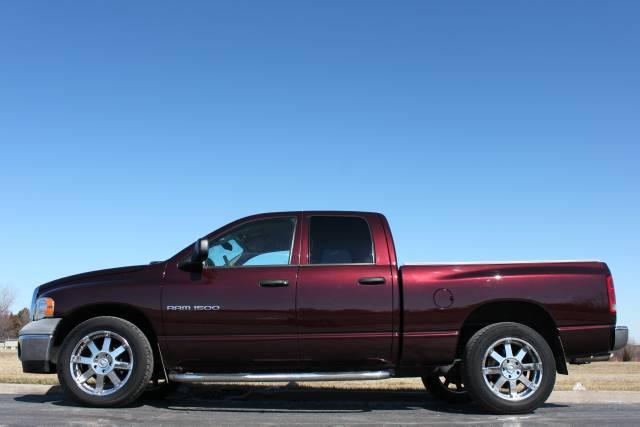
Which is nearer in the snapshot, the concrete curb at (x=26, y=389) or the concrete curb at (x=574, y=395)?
the concrete curb at (x=574, y=395)

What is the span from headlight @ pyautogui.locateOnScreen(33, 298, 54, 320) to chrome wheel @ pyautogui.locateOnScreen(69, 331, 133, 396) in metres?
0.47

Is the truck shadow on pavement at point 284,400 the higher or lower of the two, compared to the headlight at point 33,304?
lower

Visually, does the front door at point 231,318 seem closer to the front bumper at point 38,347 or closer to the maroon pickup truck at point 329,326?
the maroon pickup truck at point 329,326

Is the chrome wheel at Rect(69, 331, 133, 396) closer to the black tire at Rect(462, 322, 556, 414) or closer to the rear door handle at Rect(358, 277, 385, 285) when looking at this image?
the rear door handle at Rect(358, 277, 385, 285)

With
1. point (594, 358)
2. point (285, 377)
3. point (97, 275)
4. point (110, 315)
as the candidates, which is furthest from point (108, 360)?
point (594, 358)

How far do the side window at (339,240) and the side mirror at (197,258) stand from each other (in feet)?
3.26

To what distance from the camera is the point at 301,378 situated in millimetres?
5359

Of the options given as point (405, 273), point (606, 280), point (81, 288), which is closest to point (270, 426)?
point (405, 273)

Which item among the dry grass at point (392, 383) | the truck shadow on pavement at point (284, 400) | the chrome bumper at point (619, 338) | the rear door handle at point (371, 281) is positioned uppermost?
the rear door handle at point (371, 281)

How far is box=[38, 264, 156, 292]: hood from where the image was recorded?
5762 mm

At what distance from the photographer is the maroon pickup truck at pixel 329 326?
17.9 ft

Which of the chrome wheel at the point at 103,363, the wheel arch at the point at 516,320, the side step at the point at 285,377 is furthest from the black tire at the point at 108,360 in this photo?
the wheel arch at the point at 516,320

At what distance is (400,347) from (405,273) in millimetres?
678

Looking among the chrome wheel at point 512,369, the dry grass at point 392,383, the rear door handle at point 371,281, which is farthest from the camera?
the dry grass at point 392,383
